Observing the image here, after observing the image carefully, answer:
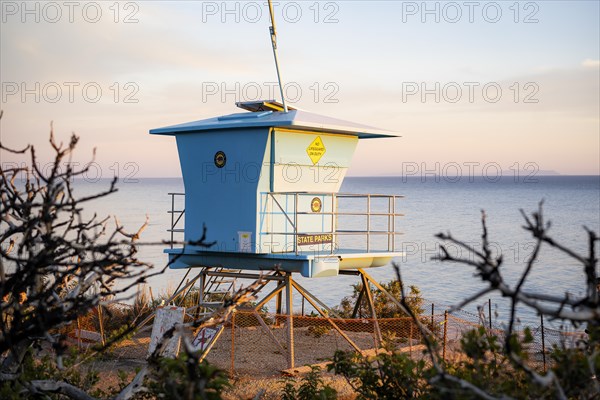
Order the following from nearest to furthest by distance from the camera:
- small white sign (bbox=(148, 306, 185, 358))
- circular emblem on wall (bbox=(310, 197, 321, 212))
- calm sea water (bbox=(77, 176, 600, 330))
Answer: small white sign (bbox=(148, 306, 185, 358)) → circular emblem on wall (bbox=(310, 197, 321, 212)) → calm sea water (bbox=(77, 176, 600, 330))

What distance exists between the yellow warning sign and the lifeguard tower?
0.07 ft

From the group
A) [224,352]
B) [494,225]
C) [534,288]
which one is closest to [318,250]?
[224,352]

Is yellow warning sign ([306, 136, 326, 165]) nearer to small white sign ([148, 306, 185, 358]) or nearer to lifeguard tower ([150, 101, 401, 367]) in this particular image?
lifeguard tower ([150, 101, 401, 367])

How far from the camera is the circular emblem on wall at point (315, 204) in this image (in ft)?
60.7

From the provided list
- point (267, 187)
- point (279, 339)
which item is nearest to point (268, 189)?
point (267, 187)

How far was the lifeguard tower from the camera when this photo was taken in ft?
56.2

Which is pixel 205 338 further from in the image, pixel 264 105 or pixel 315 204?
pixel 264 105

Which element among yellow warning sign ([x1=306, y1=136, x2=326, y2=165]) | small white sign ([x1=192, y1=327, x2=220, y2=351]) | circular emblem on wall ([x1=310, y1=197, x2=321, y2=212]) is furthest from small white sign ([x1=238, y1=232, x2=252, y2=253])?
yellow warning sign ([x1=306, y1=136, x2=326, y2=165])

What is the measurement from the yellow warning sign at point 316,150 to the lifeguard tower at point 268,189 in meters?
0.02

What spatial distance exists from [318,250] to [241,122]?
3.52m

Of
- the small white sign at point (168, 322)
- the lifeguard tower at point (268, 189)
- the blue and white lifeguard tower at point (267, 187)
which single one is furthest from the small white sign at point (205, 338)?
the blue and white lifeguard tower at point (267, 187)

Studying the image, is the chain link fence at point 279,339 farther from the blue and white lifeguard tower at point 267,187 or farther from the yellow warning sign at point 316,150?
the yellow warning sign at point 316,150

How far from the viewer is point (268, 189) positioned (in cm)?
1728

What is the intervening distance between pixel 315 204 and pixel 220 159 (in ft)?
7.92
